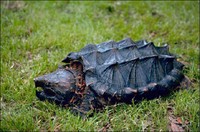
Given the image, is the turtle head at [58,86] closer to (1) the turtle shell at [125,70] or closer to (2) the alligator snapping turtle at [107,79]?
(2) the alligator snapping turtle at [107,79]

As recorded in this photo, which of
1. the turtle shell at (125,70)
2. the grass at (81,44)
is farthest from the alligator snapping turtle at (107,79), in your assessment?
the grass at (81,44)

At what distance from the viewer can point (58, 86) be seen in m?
2.64

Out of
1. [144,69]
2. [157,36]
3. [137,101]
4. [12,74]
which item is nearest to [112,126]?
[137,101]

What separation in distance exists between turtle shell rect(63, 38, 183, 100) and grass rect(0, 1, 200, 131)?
7.1 inches

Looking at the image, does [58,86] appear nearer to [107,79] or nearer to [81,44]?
[107,79]

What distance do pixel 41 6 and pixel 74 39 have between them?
1.31 metres

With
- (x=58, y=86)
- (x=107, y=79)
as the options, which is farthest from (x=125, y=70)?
(x=58, y=86)

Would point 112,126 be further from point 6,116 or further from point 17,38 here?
point 17,38

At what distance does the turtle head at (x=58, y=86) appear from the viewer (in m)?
2.64

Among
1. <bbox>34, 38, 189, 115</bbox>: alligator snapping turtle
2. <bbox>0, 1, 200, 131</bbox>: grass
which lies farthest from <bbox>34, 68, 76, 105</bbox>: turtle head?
<bbox>0, 1, 200, 131</bbox>: grass

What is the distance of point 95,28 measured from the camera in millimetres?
4418

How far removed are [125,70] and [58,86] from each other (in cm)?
67

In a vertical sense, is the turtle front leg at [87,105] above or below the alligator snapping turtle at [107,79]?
below

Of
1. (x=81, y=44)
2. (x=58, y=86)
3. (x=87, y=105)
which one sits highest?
(x=81, y=44)
